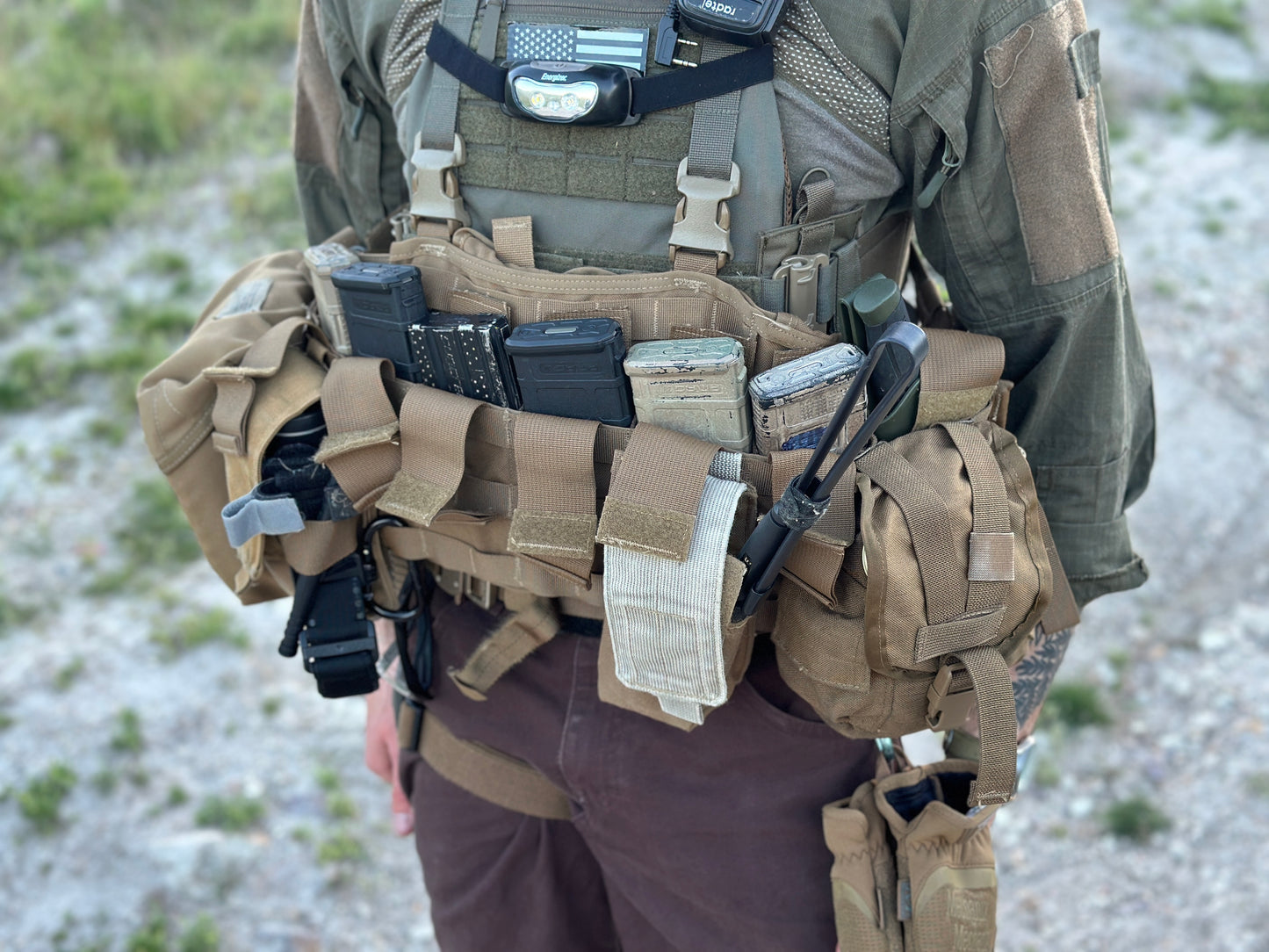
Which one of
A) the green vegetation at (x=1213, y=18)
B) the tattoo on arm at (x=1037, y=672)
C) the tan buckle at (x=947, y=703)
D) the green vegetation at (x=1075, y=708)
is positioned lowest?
the green vegetation at (x=1075, y=708)

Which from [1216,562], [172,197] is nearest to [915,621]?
[1216,562]

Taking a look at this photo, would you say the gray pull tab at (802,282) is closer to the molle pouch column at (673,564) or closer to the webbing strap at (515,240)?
the molle pouch column at (673,564)

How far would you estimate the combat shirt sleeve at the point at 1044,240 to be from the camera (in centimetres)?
150

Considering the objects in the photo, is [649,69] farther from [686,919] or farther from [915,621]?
[686,919]

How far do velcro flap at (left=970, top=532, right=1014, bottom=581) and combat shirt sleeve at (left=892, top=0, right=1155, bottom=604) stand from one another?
0.36 meters

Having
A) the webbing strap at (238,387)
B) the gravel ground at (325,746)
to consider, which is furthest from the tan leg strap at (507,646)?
the gravel ground at (325,746)

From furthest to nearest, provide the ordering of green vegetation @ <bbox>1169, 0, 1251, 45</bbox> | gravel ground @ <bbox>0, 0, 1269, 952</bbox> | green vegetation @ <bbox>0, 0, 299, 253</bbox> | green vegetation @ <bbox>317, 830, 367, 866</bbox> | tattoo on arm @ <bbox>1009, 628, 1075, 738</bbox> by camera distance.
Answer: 1. green vegetation @ <bbox>1169, 0, 1251, 45</bbox>
2. green vegetation @ <bbox>0, 0, 299, 253</bbox>
3. green vegetation @ <bbox>317, 830, 367, 866</bbox>
4. gravel ground @ <bbox>0, 0, 1269, 952</bbox>
5. tattoo on arm @ <bbox>1009, 628, 1075, 738</bbox>

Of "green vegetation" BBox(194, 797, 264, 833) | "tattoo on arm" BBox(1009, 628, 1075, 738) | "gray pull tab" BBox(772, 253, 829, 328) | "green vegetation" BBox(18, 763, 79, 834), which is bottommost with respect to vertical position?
"green vegetation" BBox(194, 797, 264, 833)

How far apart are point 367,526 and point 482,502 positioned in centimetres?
21

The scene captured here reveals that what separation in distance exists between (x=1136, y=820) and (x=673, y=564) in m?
2.41

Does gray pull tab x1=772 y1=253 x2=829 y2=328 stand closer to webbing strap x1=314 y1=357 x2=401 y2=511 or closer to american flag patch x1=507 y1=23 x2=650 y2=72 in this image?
american flag patch x1=507 y1=23 x2=650 y2=72

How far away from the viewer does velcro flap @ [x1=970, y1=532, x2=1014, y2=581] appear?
1515mm

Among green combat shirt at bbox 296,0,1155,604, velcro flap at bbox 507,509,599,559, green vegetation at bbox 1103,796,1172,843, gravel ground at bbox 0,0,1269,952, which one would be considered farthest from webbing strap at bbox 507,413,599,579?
green vegetation at bbox 1103,796,1172,843

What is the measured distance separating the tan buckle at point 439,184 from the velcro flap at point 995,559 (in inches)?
36.8
